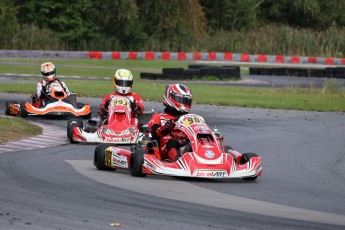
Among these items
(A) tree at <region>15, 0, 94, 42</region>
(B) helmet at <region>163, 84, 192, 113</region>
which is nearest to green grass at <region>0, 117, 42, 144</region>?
(B) helmet at <region>163, 84, 192, 113</region>

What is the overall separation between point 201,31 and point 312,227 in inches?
1725

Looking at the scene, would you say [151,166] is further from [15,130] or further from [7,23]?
[7,23]

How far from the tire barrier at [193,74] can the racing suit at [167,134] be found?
1987 cm

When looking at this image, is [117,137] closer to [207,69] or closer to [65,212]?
[65,212]

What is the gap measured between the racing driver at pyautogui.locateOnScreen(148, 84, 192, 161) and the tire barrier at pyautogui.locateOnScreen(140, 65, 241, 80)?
19.9 m

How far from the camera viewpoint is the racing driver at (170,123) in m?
11.1

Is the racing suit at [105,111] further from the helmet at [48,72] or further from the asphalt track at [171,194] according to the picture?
the helmet at [48,72]

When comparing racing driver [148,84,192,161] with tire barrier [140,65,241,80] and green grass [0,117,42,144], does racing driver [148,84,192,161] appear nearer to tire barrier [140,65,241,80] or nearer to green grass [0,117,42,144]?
green grass [0,117,42,144]

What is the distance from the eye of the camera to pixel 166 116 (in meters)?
11.6

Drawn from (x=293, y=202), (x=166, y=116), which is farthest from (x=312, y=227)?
(x=166, y=116)

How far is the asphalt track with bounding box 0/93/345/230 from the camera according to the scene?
7766 mm

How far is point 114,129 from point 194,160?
3930 mm

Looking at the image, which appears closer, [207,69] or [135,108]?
[135,108]

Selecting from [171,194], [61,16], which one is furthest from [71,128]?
[61,16]
